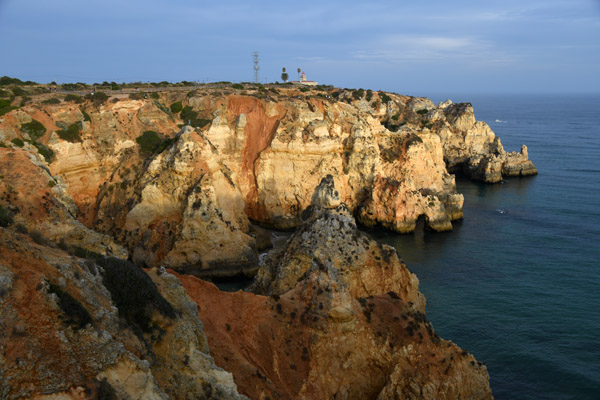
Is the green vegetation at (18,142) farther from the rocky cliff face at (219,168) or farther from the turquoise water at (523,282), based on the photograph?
the turquoise water at (523,282)

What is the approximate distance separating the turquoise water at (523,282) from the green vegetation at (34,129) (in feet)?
118

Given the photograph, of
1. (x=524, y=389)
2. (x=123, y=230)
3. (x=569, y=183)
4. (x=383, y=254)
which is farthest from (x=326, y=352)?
(x=569, y=183)

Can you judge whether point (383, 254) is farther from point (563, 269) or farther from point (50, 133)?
point (50, 133)

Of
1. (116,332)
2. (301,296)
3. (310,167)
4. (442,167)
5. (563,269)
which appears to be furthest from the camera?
(442,167)

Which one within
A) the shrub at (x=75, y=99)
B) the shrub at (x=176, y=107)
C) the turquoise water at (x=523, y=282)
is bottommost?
the turquoise water at (x=523, y=282)

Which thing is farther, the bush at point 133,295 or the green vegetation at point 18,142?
the green vegetation at point 18,142

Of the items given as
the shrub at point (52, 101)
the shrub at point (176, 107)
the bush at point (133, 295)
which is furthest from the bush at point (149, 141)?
the bush at point (133, 295)

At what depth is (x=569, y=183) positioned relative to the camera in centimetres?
7450

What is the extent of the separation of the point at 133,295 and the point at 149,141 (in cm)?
3525

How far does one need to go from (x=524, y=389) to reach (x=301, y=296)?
45.0 feet

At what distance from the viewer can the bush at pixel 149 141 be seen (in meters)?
47.7

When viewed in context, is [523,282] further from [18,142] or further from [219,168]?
[18,142]

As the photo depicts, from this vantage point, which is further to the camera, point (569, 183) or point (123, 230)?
point (569, 183)

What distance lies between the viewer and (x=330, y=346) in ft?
67.7
